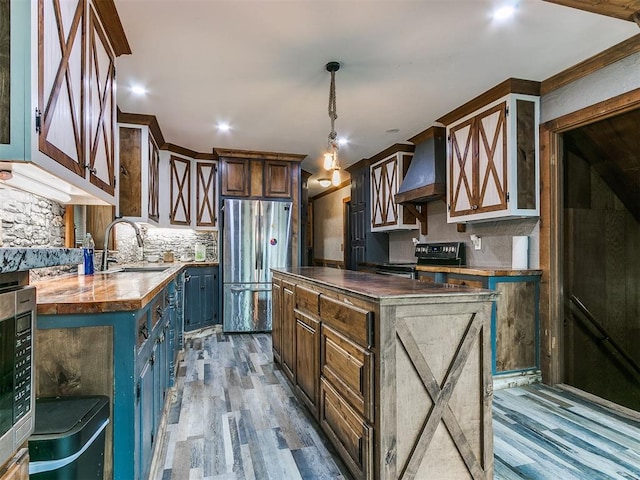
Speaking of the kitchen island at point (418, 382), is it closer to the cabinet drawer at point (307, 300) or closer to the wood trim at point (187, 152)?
the cabinet drawer at point (307, 300)

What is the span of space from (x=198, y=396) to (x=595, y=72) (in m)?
4.00

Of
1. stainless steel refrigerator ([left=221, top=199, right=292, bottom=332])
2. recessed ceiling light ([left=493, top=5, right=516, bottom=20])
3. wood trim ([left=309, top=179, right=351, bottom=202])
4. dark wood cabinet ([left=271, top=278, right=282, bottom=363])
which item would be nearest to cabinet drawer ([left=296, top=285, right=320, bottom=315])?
dark wood cabinet ([left=271, top=278, right=282, bottom=363])

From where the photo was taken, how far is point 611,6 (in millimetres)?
1893

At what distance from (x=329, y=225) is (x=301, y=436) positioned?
6892 millimetres

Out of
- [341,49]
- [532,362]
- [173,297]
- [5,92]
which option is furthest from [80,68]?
[532,362]

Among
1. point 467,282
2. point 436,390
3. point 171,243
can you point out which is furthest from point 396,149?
point 436,390

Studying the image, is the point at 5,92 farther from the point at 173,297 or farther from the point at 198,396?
the point at 198,396

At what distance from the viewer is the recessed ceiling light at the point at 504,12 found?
220 centimetres

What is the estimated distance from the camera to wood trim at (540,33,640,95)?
254 cm

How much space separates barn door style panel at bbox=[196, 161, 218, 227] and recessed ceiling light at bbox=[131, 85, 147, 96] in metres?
2.12

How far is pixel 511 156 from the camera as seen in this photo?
10.5 feet

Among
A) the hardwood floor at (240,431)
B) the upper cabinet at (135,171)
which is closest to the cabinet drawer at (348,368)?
the hardwood floor at (240,431)

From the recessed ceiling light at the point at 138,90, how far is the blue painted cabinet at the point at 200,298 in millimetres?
2313

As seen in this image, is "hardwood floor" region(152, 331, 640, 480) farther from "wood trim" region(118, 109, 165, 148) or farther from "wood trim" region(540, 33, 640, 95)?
"wood trim" region(118, 109, 165, 148)
